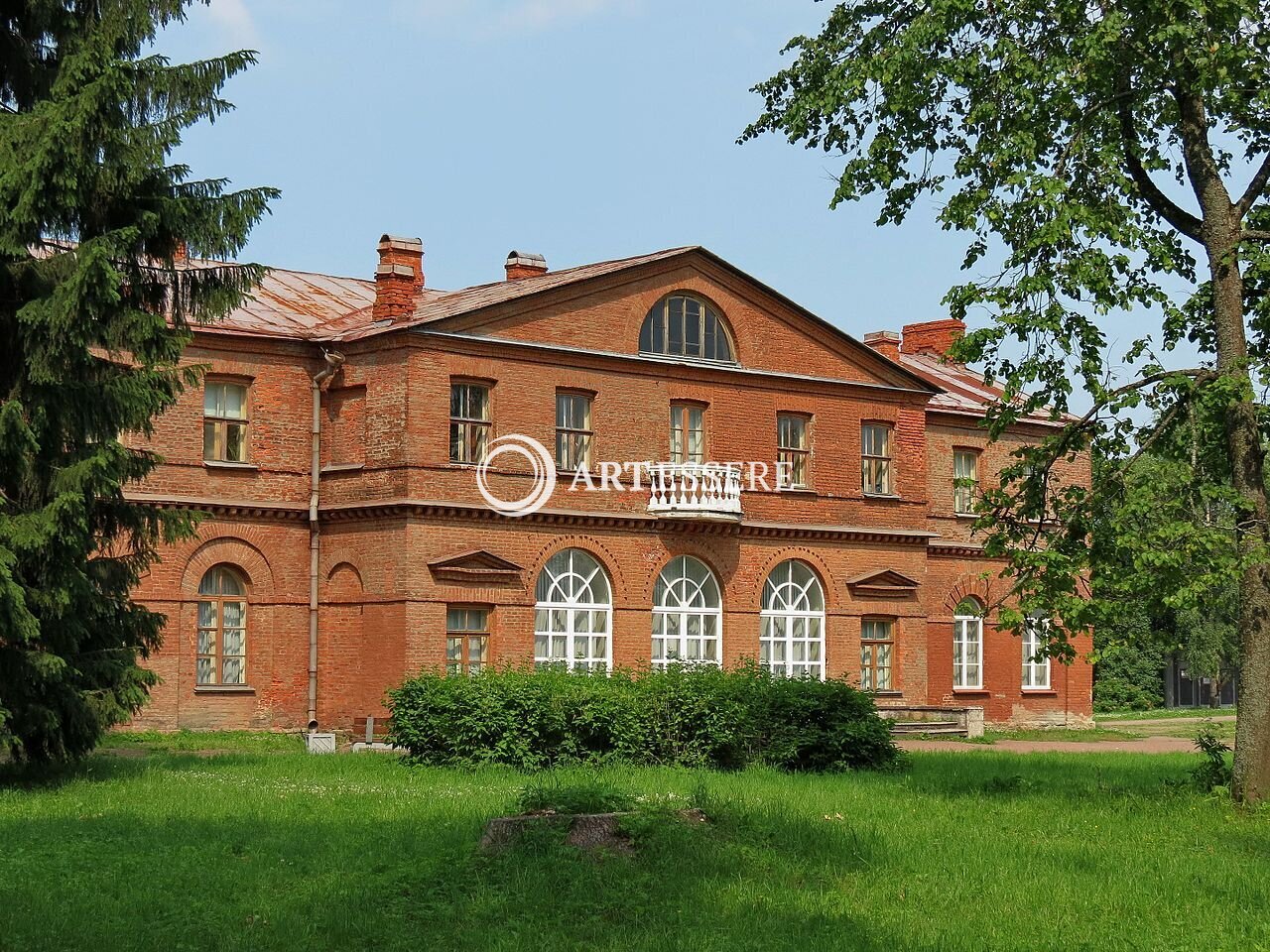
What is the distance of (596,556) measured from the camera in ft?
113

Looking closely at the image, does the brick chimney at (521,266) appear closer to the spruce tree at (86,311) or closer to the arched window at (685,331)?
the arched window at (685,331)

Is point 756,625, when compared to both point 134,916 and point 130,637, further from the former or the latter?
point 134,916

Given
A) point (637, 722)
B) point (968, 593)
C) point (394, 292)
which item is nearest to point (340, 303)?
point (394, 292)

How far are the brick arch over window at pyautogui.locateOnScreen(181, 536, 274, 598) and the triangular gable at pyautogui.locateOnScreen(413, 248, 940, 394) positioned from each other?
5549mm

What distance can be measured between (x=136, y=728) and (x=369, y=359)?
8.12 m

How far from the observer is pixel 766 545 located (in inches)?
1455

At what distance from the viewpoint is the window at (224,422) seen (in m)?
32.8

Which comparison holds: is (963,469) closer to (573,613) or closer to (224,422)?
(573,613)

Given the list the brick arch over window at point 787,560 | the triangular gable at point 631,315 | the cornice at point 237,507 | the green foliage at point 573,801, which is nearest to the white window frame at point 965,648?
the brick arch over window at point 787,560

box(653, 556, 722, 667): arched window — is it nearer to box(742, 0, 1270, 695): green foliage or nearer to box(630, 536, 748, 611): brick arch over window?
box(630, 536, 748, 611): brick arch over window

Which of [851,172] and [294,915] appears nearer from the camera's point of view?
[294,915]

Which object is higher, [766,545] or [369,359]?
[369,359]

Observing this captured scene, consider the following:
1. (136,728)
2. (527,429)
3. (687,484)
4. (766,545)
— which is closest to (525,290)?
(527,429)

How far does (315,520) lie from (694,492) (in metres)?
7.76
